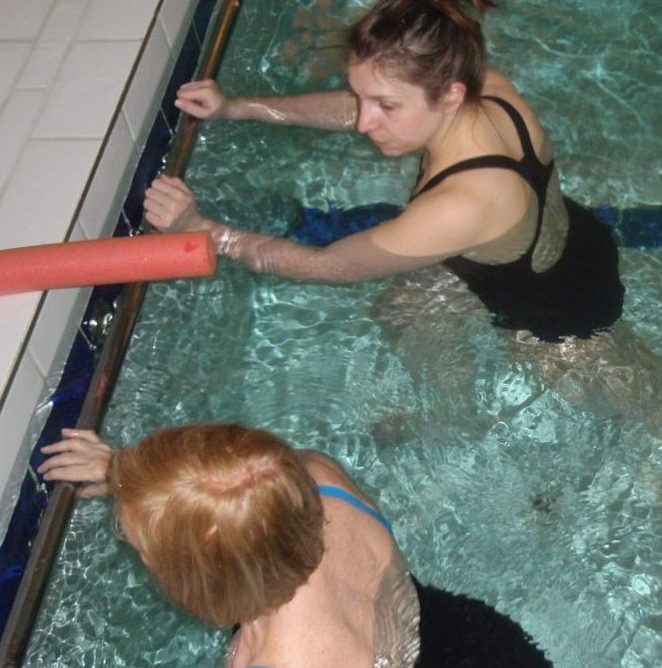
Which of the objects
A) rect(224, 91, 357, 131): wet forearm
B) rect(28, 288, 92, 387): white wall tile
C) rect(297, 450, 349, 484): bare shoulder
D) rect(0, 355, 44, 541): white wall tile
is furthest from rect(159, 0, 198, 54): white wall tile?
rect(297, 450, 349, 484): bare shoulder

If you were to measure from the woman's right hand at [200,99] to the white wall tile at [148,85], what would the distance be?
0.24ft

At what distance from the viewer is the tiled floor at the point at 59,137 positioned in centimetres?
190

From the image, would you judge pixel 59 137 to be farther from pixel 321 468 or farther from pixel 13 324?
pixel 321 468

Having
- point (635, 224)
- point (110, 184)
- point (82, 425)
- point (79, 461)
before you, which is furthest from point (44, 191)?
point (635, 224)

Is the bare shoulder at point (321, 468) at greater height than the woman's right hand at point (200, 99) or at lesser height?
greater

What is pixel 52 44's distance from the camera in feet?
7.91

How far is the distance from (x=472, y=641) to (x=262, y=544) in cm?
57

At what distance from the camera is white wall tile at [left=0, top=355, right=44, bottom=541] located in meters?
1.83

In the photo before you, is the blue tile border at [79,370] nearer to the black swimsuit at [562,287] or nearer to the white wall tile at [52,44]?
the white wall tile at [52,44]

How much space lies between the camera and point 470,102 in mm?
1878

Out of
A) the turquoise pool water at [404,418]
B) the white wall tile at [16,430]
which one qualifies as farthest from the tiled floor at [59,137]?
the turquoise pool water at [404,418]

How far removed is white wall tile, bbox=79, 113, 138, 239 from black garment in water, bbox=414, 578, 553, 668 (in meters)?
1.06

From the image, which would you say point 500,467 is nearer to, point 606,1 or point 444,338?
point 444,338

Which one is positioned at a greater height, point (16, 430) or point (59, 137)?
point (59, 137)
